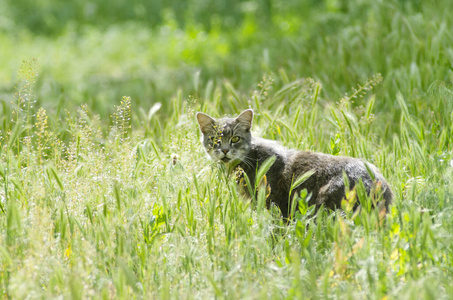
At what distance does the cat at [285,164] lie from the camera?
387cm

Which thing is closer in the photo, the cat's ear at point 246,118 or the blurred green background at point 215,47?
the cat's ear at point 246,118

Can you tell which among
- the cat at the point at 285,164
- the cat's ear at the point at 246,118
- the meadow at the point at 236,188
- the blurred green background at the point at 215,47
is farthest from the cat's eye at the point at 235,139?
the blurred green background at the point at 215,47

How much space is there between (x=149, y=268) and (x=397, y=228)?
4.38 feet

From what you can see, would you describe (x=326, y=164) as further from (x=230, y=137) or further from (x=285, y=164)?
(x=230, y=137)

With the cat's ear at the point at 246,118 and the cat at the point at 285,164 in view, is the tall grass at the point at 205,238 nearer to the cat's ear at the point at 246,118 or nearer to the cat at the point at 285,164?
the cat at the point at 285,164

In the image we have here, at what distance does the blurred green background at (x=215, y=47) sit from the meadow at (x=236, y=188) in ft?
0.14

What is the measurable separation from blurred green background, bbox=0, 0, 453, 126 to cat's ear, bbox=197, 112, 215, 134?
0.60 metres

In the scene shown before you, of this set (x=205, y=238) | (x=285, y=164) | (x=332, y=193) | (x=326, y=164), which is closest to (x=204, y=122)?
(x=285, y=164)

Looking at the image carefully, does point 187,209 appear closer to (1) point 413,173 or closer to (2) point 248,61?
(1) point 413,173

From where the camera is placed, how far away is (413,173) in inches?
167

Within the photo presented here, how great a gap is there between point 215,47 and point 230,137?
5.64 m

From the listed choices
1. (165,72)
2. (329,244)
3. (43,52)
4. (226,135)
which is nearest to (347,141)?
(226,135)

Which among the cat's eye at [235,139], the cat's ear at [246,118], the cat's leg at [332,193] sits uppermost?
the cat's ear at [246,118]

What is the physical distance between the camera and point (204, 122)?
15.6 ft
